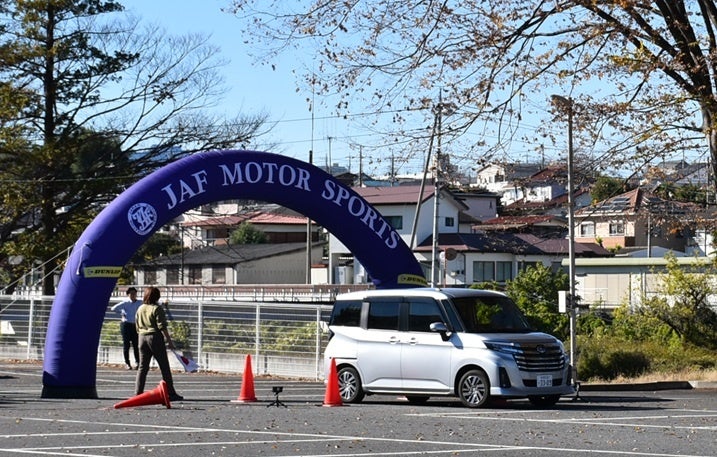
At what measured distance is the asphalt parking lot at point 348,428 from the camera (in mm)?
11630

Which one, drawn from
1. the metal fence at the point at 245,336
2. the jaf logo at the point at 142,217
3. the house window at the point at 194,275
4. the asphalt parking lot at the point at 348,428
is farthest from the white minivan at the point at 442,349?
the house window at the point at 194,275

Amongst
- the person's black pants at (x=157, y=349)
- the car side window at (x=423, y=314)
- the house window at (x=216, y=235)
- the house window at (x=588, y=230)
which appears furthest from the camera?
the house window at (x=216, y=235)

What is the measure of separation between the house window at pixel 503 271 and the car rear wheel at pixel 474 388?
53.6 metres

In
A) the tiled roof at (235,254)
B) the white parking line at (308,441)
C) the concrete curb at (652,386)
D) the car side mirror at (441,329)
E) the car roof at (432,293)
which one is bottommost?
the white parking line at (308,441)

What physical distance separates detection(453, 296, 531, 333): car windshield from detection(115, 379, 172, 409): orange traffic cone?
4.71 metres

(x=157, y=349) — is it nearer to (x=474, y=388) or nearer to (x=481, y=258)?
(x=474, y=388)

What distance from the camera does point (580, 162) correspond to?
84.7ft

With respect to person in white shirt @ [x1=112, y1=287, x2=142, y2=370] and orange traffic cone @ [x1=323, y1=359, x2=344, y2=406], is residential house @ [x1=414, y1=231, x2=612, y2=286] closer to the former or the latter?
person in white shirt @ [x1=112, y1=287, x2=142, y2=370]

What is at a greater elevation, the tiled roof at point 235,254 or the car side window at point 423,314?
the tiled roof at point 235,254

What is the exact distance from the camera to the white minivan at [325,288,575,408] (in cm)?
1723

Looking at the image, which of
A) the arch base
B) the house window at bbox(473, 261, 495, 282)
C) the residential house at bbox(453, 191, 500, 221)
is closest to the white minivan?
the arch base

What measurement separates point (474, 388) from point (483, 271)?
53.2 metres

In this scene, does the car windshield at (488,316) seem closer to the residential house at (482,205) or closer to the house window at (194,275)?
the residential house at (482,205)

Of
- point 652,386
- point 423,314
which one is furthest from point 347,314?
point 652,386
